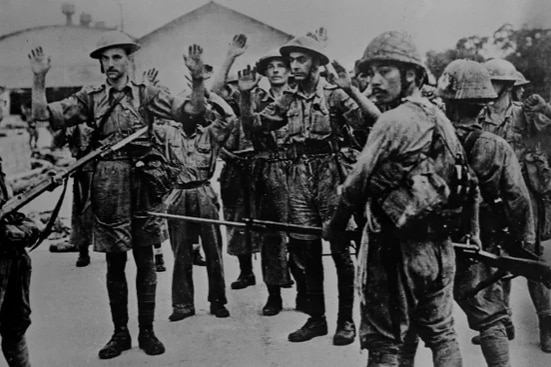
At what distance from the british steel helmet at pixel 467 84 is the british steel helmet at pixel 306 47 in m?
0.96

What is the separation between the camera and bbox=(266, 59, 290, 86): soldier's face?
5734mm

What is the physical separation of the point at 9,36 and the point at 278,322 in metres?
2.92

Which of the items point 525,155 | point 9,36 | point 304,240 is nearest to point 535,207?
point 525,155

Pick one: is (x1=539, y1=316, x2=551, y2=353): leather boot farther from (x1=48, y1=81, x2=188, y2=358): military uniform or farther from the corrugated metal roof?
the corrugated metal roof

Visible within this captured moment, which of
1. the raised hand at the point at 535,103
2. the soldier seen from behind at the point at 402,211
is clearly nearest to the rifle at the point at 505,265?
the soldier seen from behind at the point at 402,211

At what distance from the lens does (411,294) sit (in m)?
3.81

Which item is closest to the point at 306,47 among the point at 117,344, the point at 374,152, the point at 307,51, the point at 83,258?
the point at 307,51

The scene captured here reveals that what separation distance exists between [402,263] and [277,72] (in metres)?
2.51

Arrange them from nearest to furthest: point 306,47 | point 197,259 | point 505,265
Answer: point 505,265, point 306,47, point 197,259

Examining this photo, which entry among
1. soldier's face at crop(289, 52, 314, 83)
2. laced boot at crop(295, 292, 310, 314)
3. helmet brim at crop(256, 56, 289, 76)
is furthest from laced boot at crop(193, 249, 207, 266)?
soldier's face at crop(289, 52, 314, 83)

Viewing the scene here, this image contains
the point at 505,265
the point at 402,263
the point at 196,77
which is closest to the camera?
the point at 402,263

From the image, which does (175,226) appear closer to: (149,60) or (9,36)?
(149,60)

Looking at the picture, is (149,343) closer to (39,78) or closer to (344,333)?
(344,333)

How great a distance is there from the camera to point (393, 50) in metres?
3.85
